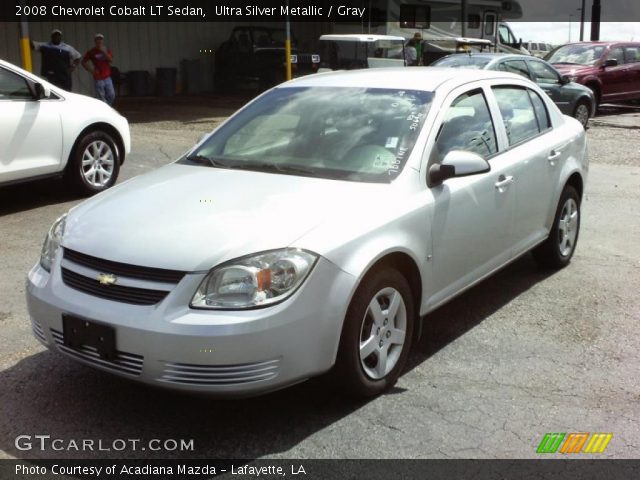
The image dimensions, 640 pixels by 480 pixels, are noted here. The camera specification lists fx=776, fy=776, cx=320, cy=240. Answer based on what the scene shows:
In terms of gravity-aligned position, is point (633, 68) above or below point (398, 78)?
below

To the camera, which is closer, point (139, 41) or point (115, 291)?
point (115, 291)

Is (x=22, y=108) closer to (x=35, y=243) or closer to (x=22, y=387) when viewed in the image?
(x=35, y=243)

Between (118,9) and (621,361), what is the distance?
70.1ft

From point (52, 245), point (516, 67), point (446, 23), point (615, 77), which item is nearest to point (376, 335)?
point (52, 245)

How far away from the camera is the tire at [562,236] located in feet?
19.0

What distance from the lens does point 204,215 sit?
359 centimetres

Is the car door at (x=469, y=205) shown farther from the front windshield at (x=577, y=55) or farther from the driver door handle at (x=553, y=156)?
the front windshield at (x=577, y=55)

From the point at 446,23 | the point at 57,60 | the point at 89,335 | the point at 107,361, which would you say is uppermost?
the point at 446,23

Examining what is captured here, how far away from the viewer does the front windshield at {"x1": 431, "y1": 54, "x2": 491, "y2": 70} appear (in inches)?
523

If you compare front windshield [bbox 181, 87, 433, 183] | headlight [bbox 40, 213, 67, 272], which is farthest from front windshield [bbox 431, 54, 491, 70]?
headlight [bbox 40, 213, 67, 272]

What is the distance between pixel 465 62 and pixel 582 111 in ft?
10.0

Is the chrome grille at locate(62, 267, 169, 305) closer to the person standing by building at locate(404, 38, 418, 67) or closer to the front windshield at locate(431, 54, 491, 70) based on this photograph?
the front windshield at locate(431, 54, 491, 70)

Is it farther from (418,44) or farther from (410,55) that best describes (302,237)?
(418,44)

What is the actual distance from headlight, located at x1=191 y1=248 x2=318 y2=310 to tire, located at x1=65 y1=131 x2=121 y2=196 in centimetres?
545
